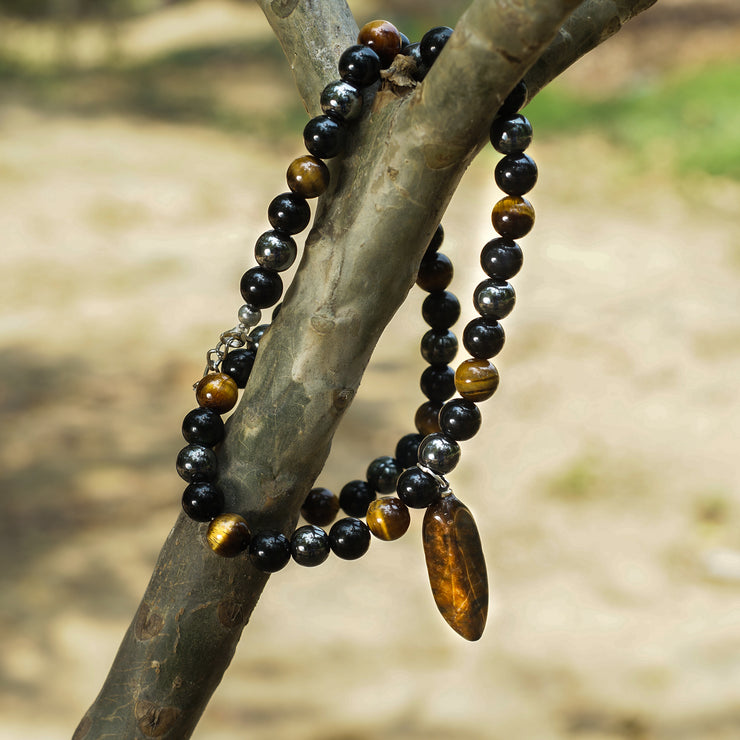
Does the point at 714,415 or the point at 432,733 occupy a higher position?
the point at 714,415

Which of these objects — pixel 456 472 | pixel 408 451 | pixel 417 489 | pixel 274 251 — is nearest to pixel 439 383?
pixel 408 451

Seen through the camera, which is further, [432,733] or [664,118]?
[664,118]

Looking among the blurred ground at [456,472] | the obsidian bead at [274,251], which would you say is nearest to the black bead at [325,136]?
the obsidian bead at [274,251]

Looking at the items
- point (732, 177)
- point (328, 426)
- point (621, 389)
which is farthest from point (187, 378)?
point (732, 177)

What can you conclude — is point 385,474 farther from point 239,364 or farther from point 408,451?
point 239,364

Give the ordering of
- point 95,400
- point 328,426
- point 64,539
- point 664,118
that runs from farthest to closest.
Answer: point 664,118 < point 95,400 < point 64,539 < point 328,426

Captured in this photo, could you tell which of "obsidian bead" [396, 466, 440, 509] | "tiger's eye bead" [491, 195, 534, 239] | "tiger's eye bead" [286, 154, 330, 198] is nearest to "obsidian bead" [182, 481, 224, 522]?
"obsidian bead" [396, 466, 440, 509]

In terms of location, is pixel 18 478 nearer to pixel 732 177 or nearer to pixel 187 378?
pixel 187 378

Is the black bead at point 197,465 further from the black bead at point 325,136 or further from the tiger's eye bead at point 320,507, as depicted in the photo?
the black bead at point 325,136
